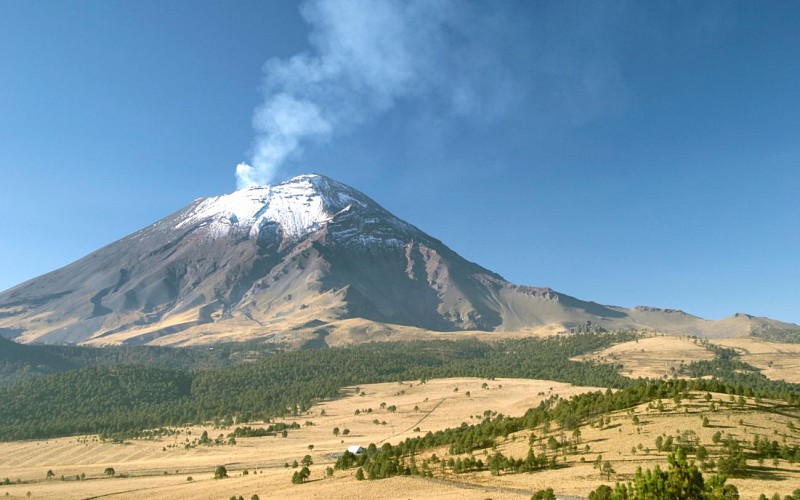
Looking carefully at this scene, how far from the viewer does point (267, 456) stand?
119 metres

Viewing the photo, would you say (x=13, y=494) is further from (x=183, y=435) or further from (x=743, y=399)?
(x=743, y=399)

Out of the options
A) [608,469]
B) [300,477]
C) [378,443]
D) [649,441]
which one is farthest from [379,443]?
[608,469]

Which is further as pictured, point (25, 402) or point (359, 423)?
point (25, 402)

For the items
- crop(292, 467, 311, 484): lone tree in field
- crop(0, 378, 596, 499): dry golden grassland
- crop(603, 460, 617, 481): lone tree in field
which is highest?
crop(603, 460, 617, 481): lone tree in field

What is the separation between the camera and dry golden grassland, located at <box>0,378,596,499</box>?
7188 cm

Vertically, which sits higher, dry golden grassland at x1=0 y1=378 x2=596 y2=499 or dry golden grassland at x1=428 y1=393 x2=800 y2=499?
dry golden grassland at x1=428 y1=393 x2=800 y2=499

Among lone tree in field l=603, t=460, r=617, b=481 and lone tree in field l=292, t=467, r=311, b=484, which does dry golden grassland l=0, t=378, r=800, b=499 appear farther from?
lone tree in field l=292, t=467, r=311, b=484

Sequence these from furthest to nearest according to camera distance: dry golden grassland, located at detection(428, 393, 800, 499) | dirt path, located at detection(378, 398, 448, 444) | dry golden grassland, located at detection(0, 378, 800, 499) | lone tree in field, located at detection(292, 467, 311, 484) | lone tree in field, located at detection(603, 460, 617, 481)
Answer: dirt path, located at detection(378, 398, 448, 444)
lone tree in field, located at detection(292, 467, 311, 484)
dry golden grassland, located at detection(0, 378, 800, 499)
lone tree in field, located at detection(603, 460, 617, 481)
dry golden grassland, located at detection(428, 393, 800, 499)

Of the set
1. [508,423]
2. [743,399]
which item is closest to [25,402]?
[508,423]

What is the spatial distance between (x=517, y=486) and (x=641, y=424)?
80.5 feet

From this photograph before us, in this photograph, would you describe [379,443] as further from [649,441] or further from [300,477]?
[649,441]

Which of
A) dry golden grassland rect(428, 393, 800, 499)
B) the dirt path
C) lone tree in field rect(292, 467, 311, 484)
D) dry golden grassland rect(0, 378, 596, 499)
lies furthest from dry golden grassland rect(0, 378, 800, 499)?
lone tree in field rect(292, 467, 311, 484)

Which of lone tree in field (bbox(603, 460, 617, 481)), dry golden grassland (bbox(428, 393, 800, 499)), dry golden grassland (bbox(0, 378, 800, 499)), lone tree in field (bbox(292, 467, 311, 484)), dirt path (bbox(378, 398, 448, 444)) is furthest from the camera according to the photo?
dirt path (bbox(378, 398, 448, 444))

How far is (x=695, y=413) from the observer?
75.6 m
